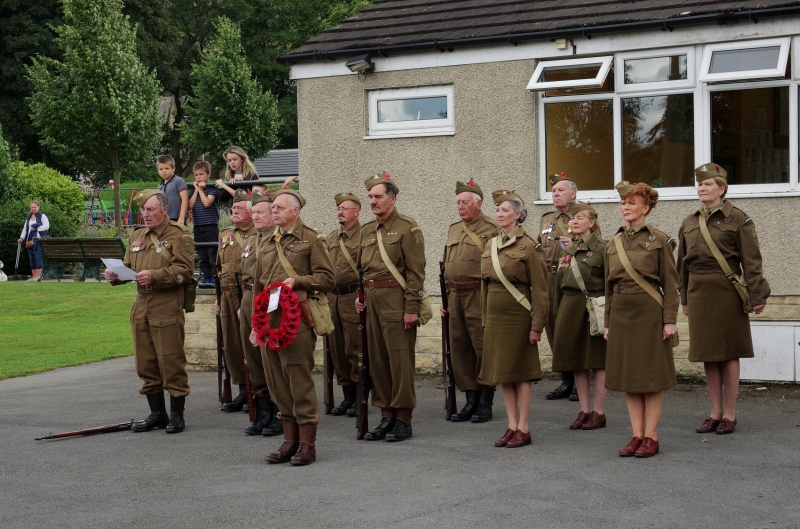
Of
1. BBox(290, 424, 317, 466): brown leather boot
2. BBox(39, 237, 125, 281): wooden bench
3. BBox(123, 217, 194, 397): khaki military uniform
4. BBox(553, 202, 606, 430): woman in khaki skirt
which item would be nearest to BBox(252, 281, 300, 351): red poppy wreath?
BBox(290, 424, 317, 466): brown leather boot

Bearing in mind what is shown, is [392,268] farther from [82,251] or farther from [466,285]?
[82,251]

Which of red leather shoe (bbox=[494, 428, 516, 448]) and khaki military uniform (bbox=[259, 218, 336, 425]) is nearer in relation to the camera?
khaki military uniform (bbox=[259, 218, 336, 425])

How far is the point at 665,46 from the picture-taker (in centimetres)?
1192

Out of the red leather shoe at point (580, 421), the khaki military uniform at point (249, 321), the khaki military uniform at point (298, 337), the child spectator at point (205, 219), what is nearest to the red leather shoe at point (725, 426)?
the red leather shoe at point (580, 421)

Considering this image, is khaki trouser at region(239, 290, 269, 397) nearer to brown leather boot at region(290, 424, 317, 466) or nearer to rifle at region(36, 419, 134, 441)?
rifle at region(36, 419, 134, 441)

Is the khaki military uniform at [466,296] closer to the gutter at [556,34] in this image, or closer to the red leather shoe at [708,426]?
the red leather shoe at [708,426]

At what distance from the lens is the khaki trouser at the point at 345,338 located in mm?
10633

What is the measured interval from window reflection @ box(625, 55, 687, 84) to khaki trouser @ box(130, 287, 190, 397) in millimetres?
5802

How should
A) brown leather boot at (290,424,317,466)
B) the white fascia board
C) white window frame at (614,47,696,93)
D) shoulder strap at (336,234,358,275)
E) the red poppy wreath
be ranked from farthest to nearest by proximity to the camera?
white window frame at (614,47,696,93)
the white fascia board
shoulder strap at (336,234,358,275)
brown leather boot at (290,424,317,466)
the red poppy wreath

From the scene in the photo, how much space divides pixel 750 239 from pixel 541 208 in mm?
3972

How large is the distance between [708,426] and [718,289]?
119 cm

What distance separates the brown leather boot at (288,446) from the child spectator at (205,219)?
570cm

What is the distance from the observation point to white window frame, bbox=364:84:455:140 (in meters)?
13.1

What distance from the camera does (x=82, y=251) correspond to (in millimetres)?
25109
